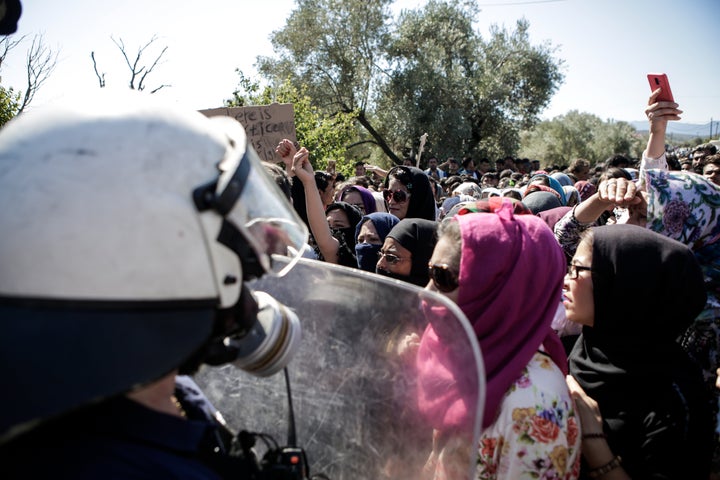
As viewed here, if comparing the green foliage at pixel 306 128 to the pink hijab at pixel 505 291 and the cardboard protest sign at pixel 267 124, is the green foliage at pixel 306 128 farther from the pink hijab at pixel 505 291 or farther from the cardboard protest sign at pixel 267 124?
the pink hijab at pixel 505 291

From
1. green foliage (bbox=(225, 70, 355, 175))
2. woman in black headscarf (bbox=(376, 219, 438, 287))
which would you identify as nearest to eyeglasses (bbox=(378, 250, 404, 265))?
woman in black headscarf (bbox=(376, 219, 438, 287))

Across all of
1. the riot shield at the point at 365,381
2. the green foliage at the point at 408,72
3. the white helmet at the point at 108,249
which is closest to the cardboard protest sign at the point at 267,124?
the riot shield at the point at 365,381

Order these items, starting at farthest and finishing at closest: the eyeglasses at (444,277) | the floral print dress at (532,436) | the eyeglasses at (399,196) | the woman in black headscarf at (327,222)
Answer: the eyeglasses at (399,196)
the woman in black headscarf at (327,222)
the eyeglasses at (444,277)
the floral print dress at (532,436)

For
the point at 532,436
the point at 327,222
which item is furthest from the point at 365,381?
the point at 327,222

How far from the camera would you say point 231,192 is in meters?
0.94

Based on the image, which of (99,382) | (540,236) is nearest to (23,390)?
(99,382)

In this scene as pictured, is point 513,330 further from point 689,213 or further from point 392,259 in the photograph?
point 689,213

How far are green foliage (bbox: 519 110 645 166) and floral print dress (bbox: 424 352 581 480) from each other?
149 feet

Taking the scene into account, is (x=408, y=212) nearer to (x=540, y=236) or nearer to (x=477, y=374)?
(x=540, y=236)

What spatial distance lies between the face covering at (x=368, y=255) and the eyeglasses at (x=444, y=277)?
70.9 inches

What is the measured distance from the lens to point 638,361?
1.84 meters

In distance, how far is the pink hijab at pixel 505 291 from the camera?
1.48 m

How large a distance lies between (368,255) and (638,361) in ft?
6.11

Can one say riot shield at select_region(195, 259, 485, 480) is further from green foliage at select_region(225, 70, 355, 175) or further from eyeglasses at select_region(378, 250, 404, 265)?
green foliage at select_region(225, 70, 355, 175)
